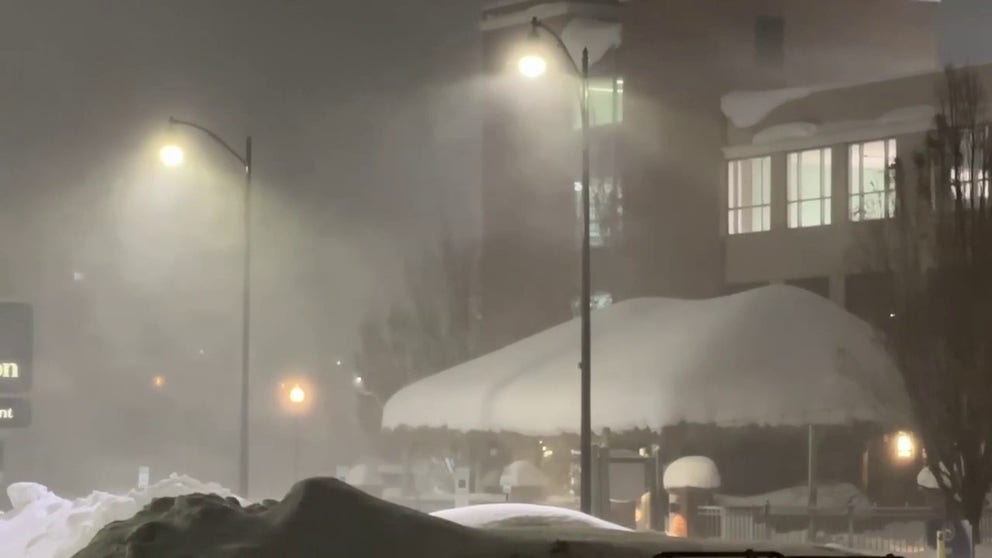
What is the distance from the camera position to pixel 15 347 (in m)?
25.5

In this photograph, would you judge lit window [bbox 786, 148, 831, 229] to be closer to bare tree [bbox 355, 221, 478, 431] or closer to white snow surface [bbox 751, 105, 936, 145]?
white snow surface [bbox 751, 105, 936, 145]

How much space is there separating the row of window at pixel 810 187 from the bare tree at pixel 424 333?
18840mm

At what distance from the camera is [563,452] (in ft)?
139

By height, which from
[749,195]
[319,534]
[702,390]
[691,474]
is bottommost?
[691,474]

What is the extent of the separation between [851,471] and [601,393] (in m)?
6.78

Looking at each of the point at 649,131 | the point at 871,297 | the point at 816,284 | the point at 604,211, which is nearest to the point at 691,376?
the point at 871,297

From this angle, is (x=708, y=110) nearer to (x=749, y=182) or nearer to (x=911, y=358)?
(x=749, y=182)

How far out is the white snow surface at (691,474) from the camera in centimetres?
3231

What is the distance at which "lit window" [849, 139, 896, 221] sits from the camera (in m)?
38.6

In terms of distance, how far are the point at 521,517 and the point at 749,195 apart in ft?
110

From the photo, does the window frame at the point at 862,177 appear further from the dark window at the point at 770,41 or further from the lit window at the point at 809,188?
the dark window at the point at 770,41

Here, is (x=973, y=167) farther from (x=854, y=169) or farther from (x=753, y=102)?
(x=753, y=102)

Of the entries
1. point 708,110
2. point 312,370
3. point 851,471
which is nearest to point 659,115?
point 708,110

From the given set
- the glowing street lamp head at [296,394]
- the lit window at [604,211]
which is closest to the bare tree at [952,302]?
the glowing street lamp head at [296,394]
